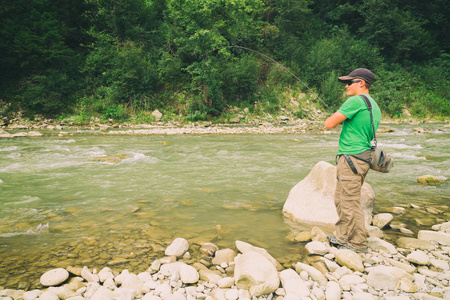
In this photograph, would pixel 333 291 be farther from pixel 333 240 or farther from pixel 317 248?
pixel 333 240

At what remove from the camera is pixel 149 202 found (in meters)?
4.79

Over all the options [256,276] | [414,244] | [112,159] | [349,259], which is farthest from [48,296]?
[112,159]

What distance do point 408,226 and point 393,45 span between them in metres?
33.3

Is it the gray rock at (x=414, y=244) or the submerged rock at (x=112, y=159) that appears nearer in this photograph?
the gray rock at (x=414, y=244)

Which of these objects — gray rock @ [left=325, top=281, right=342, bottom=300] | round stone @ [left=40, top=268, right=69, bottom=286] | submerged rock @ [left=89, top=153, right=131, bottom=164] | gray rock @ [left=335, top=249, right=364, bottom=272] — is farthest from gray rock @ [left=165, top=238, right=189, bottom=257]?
submerged rock @ [left=89, top=153, right=131, bottom=164]

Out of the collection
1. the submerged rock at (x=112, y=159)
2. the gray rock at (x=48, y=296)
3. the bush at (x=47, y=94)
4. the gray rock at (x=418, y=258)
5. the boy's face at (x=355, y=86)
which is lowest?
the gray rock at (x=48, y=296)

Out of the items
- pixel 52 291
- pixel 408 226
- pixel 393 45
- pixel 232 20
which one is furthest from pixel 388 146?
pixel 393 45

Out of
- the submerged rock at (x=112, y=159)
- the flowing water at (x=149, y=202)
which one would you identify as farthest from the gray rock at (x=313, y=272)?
the submerged rock at (x=112, y=159)

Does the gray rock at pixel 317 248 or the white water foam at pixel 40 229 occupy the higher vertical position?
the gray rock at pixel 317 248

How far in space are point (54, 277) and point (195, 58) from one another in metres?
19.3

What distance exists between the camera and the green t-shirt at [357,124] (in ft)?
9.44

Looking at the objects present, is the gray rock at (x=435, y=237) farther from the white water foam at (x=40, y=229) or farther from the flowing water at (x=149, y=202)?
the white water foam at (x=40, y=229)

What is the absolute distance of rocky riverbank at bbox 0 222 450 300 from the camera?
231cm

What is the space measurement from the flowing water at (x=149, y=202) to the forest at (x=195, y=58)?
26.5ft
